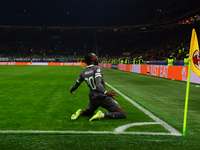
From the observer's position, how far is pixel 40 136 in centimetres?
375

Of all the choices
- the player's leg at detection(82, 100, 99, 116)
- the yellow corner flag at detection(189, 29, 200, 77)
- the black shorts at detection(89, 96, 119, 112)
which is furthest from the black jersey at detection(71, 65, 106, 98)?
the yellow corner flag at detection(189, 29, 200, 77)

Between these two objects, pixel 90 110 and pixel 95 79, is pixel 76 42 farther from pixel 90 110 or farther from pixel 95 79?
pixel 95 79

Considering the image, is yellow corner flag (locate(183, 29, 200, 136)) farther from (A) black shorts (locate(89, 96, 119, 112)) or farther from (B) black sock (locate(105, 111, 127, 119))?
(A) black shorts (locate(89, 96, 119, 112))

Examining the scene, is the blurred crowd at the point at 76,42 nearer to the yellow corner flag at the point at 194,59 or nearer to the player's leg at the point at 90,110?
the player's leg at the point at 90,110

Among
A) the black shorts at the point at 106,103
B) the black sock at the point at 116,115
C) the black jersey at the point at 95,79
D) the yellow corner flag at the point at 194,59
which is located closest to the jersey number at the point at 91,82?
the black jersey at the point at 95,79

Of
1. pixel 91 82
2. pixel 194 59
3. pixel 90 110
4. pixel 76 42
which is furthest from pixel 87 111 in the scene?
pixel 76 42

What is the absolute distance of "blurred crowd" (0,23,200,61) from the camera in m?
65.6

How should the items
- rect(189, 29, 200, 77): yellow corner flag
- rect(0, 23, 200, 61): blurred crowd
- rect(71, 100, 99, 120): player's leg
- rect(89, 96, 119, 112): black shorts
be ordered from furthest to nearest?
rect(0, 23, 200, 61): blurred crowd
rect(71, 100, 99, 120): player's leg
rect(89, 96, 119, 112): black shorts
rect(189, 29, 200, 77): yellow corner flag

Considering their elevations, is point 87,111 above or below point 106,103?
below

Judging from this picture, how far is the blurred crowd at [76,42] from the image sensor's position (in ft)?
215

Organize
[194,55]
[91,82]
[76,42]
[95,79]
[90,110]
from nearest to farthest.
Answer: [194,55] < [95,79] < [91,82] < [90,110] < [76,42]

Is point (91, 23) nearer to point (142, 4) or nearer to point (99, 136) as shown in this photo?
point (142, 4)

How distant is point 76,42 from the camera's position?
75.1m

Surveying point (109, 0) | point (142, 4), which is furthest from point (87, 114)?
point (109, 0)
